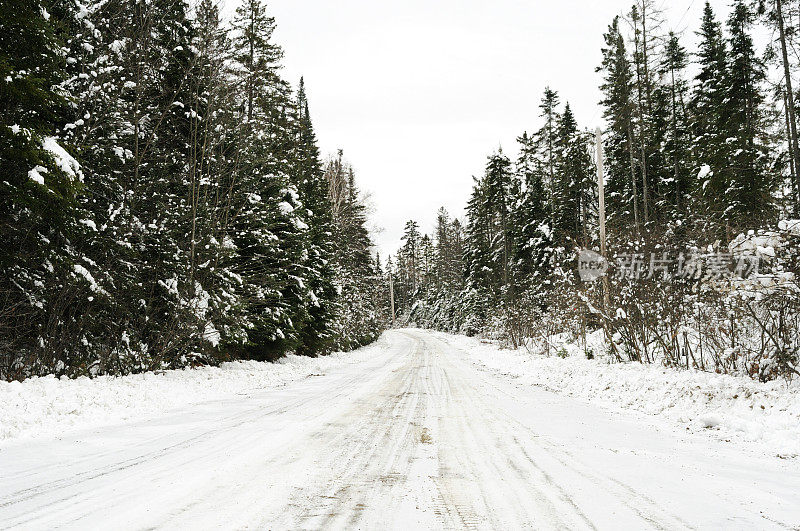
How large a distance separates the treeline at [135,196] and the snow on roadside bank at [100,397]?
2.65 ft

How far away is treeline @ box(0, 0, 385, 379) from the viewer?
332 inches

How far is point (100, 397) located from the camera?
27.1 feet

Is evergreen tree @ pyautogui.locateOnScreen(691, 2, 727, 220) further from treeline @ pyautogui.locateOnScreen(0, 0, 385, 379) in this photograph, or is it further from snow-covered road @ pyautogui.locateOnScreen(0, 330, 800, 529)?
treeline @ pyautogui.locateOnScreen(0, 0, 385, 379)

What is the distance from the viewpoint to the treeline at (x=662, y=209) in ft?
27.7

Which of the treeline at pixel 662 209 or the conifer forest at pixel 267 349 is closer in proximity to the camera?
the conifer forest at pixel 267 349

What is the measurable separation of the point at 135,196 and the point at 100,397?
5149mm

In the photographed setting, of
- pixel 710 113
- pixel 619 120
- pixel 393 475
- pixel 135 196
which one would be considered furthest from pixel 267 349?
pixel 710 113

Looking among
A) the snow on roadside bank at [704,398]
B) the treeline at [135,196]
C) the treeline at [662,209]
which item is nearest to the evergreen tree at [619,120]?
the treeline at [662,209]

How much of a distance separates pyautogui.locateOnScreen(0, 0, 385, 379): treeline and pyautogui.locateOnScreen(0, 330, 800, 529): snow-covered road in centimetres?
400

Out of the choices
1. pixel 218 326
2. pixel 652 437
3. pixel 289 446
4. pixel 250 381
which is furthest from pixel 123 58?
pixel 652 437

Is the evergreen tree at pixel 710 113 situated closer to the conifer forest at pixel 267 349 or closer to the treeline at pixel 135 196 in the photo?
the conifer forest at pixel 267 349

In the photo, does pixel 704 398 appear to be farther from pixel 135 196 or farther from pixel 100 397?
pixel 135 196

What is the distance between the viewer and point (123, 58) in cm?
1116

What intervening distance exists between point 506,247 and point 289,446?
105 ft
